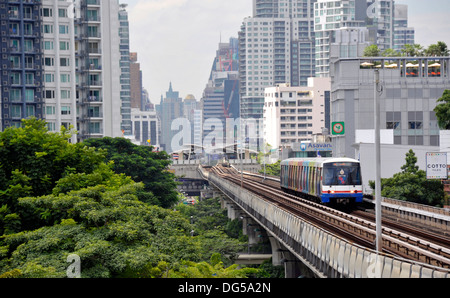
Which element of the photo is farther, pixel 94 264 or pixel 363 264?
pixel 94 264

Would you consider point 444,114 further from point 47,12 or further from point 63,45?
point 47,12

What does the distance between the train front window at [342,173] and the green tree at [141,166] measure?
31953 mm

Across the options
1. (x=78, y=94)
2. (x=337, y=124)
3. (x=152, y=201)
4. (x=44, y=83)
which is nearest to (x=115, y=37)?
(x=78, y=94)

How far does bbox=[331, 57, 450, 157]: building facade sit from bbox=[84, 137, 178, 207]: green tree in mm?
29289

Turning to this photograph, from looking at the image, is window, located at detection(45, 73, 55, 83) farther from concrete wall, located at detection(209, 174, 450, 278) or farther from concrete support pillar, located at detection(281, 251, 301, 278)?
concrete support pillar, located at detection(281, 251, 301, 278)

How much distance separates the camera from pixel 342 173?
49.1m

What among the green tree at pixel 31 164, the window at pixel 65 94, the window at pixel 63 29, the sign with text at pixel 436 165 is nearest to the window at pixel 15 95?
the window at pixel 65 94

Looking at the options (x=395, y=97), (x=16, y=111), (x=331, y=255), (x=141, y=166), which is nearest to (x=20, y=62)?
(x=16, y=111)

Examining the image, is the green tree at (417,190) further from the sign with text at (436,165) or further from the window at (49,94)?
the window at (49,94)

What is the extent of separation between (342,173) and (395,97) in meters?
54.4

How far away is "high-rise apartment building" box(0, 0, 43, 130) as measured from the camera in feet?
292

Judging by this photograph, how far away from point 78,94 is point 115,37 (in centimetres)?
1160

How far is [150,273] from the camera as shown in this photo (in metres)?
27.8
